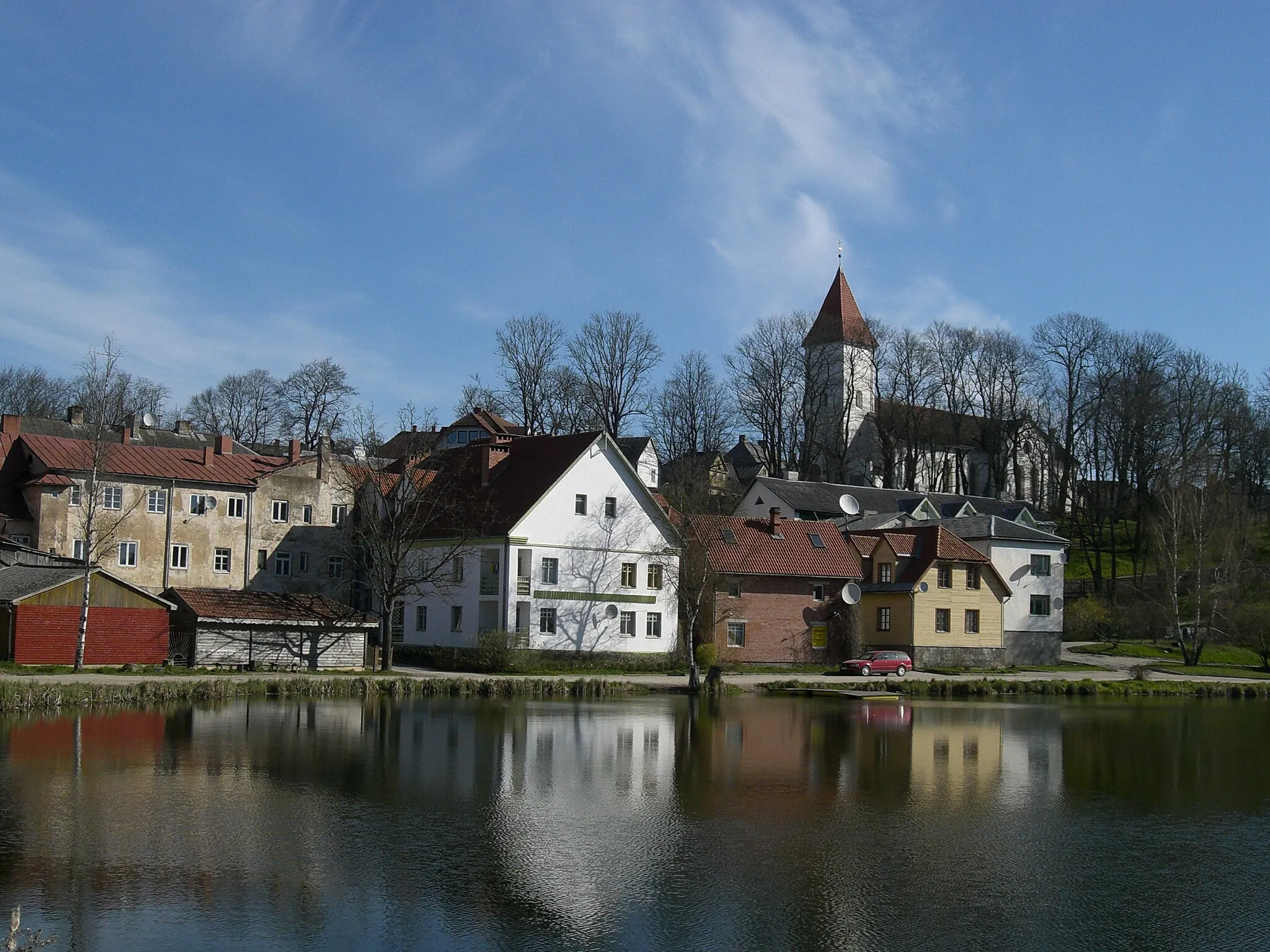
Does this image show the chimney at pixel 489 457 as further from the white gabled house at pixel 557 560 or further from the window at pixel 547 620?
the window at pixel 547 620

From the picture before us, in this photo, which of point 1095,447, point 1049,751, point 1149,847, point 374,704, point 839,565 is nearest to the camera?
point 1149,847

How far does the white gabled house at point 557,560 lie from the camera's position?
52.7 m

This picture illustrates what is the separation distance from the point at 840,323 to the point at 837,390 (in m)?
6.80

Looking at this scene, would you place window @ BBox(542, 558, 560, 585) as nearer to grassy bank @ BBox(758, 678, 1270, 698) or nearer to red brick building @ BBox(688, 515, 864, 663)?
red brick building @ BBox(688, 515, 864, 663)

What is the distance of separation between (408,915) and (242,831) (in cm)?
478

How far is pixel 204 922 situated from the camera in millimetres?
13281

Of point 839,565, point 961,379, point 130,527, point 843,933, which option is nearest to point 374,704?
point 130,527

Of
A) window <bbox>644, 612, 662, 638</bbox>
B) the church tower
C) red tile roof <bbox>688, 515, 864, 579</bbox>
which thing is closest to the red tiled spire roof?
the church tower

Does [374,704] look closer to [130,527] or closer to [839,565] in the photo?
[130,527]

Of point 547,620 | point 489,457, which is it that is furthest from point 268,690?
point 489,457

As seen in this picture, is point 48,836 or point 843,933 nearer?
point 843,933

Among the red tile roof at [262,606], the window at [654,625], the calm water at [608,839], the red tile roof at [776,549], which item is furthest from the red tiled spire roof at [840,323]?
the calm water at [608,839]

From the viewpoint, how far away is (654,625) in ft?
186

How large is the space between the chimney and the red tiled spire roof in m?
44.8
